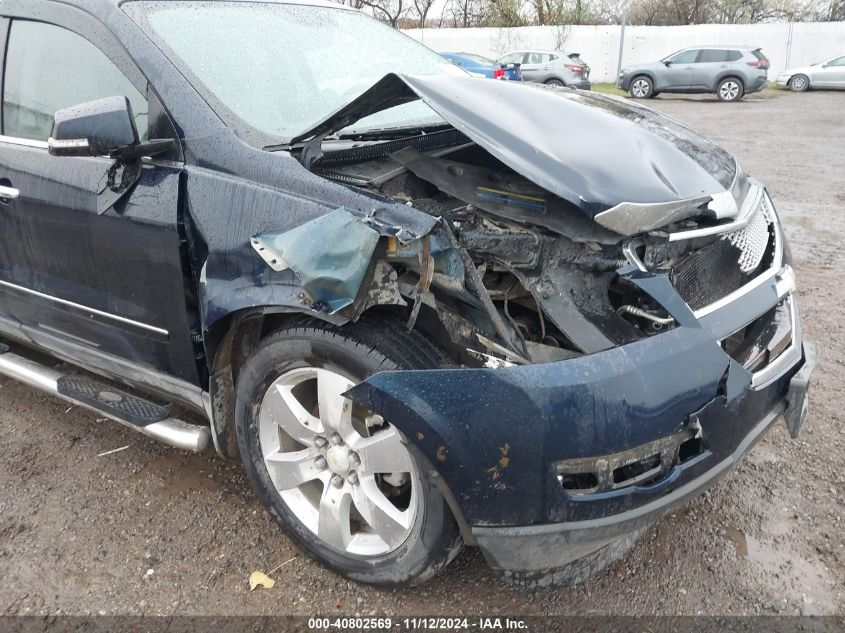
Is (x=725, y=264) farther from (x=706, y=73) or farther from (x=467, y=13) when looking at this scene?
(x=467, y=13)

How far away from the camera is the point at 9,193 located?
104 inches

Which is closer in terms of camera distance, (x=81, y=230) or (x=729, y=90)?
(x=81, y=230)

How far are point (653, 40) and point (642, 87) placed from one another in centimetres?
794

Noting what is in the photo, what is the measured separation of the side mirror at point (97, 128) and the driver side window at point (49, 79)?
19 centimetres

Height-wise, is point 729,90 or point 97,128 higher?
point 97,128

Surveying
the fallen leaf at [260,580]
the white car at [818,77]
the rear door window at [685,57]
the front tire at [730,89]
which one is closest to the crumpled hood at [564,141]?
the fallen leaf at [260,580]

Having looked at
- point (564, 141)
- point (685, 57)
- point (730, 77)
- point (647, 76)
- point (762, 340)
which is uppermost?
point (564, 141)

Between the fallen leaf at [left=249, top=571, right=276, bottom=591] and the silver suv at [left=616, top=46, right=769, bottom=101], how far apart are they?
66.4 ft

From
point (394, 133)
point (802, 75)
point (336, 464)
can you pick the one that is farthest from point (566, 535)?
point (802, 75)

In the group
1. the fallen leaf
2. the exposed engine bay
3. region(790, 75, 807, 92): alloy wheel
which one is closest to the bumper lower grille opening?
the exposed engine bay

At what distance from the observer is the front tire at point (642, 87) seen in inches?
785

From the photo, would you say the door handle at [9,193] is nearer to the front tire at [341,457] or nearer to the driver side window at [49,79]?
the driver side window at [49,79]

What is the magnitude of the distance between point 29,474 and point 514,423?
225cm

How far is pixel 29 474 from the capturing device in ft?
9.21
